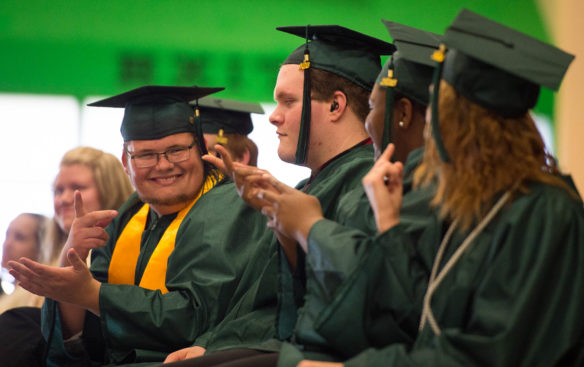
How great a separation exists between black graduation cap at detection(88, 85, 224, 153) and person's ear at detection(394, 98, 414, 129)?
105 cm

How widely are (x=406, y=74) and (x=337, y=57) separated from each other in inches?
21.8

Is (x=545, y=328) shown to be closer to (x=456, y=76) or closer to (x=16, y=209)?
(x=456, y=76)

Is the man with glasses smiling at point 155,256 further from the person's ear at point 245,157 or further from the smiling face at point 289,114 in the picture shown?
the person's ear at point 245,157

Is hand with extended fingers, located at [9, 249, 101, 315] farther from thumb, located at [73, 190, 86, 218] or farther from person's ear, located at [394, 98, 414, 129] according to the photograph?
person's ear, located at [394, 98, 414, 129]

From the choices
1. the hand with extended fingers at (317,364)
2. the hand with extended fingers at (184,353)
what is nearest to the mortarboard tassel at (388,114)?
the hand with extended fingers at (317,364)

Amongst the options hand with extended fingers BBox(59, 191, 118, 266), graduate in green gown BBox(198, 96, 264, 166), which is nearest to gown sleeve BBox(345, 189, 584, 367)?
hand with extended fingers BBox(59, 191, 118, 266)

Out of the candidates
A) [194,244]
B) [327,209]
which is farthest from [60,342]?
[327,209]

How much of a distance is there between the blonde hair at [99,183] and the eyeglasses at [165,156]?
79 centimetres

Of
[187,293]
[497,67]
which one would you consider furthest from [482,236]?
[187,293]

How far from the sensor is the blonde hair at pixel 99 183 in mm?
3574

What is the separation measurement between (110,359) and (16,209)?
3.44 m

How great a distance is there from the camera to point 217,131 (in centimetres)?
361

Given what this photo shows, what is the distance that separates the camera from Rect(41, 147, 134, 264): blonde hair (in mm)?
3574

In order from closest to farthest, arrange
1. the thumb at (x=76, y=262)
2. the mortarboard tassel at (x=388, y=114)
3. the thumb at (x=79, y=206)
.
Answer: the mortarboard tassel at (x=388, y=114)
the thumb at (x=76, y=262)
the thumb at (x=79, y=206)
